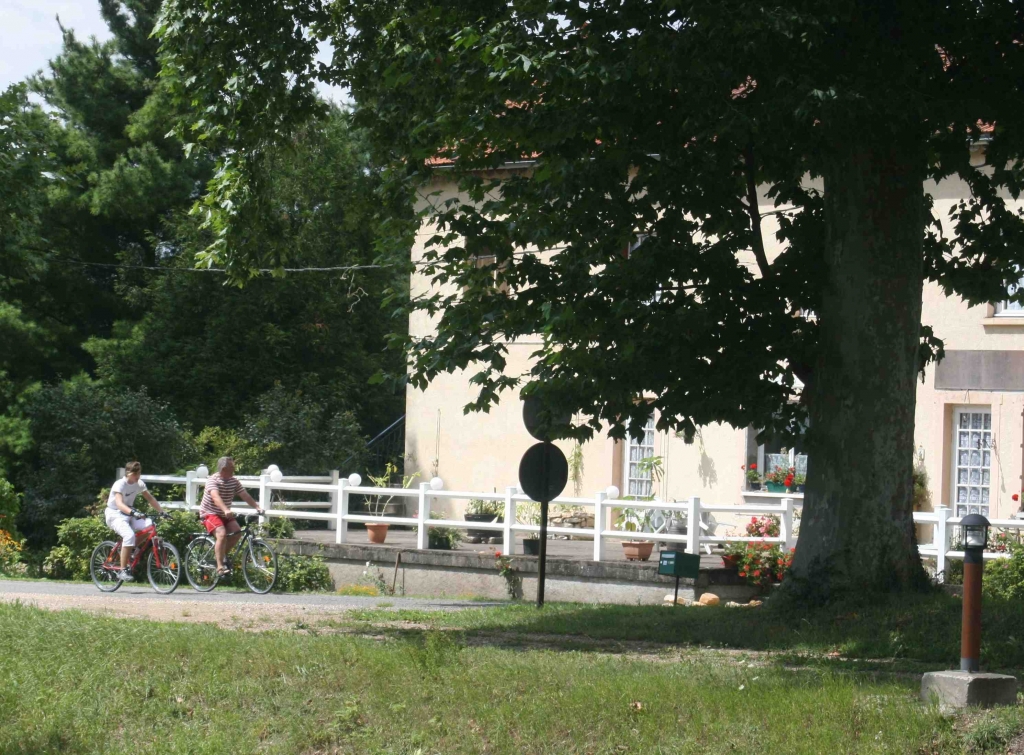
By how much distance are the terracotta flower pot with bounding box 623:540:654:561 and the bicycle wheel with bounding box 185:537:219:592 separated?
233 inches

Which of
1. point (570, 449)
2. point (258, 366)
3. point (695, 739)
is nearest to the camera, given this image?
point (695, 739)

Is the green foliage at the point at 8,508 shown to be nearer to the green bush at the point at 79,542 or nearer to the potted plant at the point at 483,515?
the green bush at the point at 79,542

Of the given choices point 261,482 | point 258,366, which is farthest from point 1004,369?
point 258,366

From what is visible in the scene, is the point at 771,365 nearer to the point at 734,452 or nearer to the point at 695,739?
the point at 695,739

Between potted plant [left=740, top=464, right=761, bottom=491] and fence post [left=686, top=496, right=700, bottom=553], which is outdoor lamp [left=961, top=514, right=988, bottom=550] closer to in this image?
fence post [left=686, top=496, right=700, bottom=553]

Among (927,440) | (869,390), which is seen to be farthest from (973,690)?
(927,440)

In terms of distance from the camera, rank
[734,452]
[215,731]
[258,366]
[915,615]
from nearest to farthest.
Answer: [215,731], [915,615], [734,452], [258,366]

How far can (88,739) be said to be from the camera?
795 cm

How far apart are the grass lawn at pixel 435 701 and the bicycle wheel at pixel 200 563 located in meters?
7.49

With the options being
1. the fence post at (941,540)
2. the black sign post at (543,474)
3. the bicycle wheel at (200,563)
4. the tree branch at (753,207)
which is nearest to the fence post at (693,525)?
the black sign post at (543,474)

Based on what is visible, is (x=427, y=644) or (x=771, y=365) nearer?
(x=427, y=644)

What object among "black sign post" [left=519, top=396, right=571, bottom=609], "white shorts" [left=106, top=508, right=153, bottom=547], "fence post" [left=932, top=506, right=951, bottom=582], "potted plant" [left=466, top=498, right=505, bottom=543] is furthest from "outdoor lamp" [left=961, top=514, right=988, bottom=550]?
"potted plant" [left=466, top=498, right=505, bottom=543]

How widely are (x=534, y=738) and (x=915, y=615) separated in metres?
4.94

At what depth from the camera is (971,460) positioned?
70.4ft
